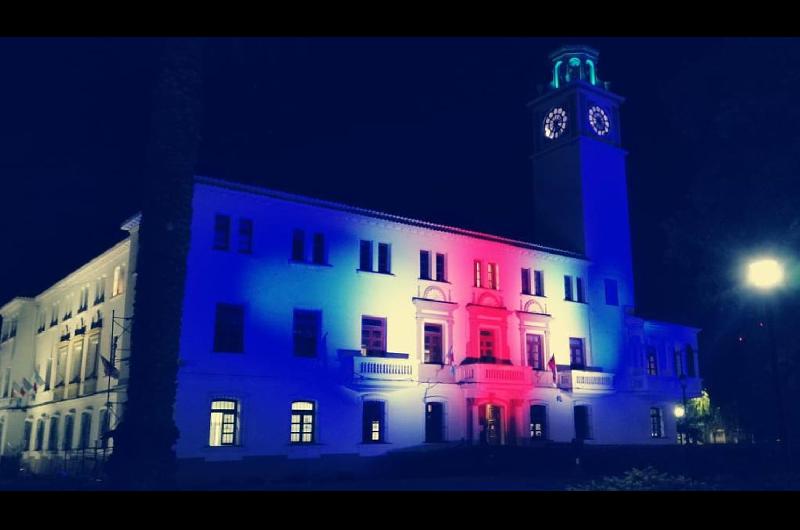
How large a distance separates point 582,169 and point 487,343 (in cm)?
1410

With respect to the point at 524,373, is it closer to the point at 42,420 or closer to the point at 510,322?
the point at 510,322

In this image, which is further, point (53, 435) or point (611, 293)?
point (611, 293)

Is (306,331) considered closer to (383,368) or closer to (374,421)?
(383,368)

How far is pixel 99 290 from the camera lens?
126 ft

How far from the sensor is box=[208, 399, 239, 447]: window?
29.2 m

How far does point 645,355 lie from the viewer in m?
46.3

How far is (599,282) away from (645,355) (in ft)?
20.8

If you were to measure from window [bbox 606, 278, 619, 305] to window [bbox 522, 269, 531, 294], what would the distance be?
688cm

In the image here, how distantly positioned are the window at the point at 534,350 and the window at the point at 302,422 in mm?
14057

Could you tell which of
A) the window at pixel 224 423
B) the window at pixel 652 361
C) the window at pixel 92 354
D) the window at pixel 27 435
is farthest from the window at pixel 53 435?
the window at pixel 652 361

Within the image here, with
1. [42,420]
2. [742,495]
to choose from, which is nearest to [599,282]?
[42,420]

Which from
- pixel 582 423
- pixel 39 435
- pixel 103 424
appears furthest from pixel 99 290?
pixel 582 423

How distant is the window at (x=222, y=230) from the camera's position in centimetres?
3064

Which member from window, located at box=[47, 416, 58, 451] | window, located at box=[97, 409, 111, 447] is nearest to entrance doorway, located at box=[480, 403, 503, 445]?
window, located at box=[97, 409, 111, 447]
